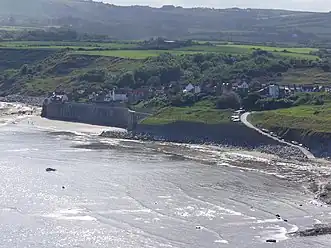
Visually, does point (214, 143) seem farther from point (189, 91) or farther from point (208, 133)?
point (189, 91)

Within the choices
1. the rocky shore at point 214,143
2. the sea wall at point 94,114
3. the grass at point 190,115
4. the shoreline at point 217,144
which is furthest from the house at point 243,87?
the rocky shore at point 214,143

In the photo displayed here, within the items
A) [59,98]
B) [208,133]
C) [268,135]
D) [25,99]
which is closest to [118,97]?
[59,98]

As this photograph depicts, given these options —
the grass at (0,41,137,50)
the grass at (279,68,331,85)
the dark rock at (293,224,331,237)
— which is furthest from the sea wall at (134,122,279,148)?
the grass at (0,41,137,50)

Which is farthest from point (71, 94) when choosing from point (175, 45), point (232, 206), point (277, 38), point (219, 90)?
point (277, 38)

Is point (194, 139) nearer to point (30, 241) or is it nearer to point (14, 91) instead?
point (30, 241)

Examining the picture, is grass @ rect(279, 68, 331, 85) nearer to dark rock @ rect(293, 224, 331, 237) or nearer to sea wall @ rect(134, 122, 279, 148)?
sea wall @ rect(134, 122, 279, 148)
